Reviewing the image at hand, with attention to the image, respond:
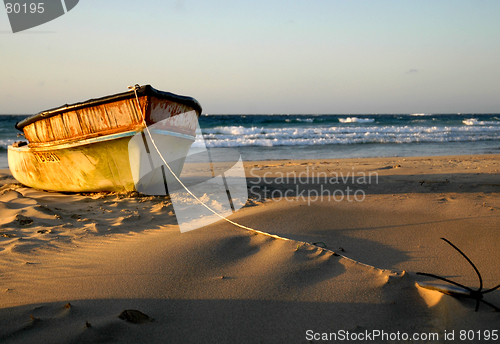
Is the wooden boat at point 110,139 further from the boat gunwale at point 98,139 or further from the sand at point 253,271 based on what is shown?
the sand at point 253,271

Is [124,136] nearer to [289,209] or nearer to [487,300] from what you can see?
[289,209]

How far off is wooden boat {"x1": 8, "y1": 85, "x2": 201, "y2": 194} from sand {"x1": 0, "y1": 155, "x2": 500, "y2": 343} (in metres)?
0.86

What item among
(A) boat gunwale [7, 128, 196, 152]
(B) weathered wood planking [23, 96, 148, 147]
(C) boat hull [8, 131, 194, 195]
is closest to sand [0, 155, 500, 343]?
(C) boat hull [8, 131, 194, 195]

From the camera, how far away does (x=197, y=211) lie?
4191mm

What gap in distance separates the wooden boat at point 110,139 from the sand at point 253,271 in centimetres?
86

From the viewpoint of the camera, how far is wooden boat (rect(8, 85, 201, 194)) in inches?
177

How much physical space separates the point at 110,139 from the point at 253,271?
3.30m

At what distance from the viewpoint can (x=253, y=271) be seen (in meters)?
2.34

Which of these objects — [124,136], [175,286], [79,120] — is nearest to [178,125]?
[124,136]

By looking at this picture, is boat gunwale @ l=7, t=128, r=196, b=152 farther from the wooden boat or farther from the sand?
the sand

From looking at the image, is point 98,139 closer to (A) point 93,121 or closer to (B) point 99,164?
(A) point 93,121

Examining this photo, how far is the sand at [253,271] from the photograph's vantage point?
1715mm

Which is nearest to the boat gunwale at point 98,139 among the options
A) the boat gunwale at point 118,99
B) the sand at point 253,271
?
the boat gunwale at point 118,99

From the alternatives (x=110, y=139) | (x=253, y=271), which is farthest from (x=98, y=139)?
(x=253, y=271)
